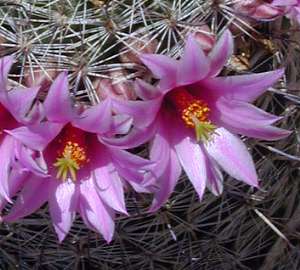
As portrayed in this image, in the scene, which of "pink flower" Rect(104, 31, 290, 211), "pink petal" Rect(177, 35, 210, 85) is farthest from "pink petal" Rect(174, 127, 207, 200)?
"pink petal" Rect(177, 35, 210, 85)

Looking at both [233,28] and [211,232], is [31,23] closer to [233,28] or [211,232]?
[233,28]

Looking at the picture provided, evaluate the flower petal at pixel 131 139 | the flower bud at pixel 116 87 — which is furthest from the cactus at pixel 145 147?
the flower petal at pixel 131 139

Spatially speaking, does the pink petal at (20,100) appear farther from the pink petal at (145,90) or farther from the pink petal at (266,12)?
the pink petal at (266,12)

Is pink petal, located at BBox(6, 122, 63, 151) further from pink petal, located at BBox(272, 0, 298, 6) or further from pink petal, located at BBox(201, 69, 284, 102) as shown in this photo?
pink petal, located at BBox(272, 0, 298, 6)

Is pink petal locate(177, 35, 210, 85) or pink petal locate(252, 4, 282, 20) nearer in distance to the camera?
pink petal locate(177, 35, 210, 85)

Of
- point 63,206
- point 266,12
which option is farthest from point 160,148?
point 266,12

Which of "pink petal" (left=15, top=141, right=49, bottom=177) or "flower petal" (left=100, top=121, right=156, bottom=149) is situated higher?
"flower petal" (left=100, top=121, right=156, bottom=149)
